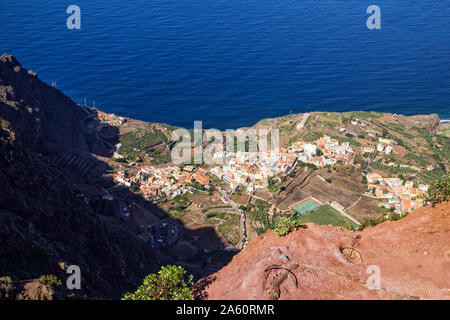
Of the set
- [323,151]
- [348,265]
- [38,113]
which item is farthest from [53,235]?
[323,151]

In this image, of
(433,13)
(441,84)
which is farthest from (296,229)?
(433,13)

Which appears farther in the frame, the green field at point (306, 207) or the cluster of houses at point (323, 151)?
the cluster of houses at point (323, 151)

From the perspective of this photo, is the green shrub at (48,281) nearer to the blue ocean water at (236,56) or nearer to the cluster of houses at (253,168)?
the cluster of houses at (253,168)

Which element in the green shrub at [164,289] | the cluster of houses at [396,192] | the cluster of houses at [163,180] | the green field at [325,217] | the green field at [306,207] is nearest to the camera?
the green shrub at [164,289]

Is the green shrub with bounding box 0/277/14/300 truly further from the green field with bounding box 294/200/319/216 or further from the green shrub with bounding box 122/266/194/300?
the green field with bounding box 294/200/319/216

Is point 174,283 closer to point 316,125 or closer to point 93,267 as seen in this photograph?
point 93,267

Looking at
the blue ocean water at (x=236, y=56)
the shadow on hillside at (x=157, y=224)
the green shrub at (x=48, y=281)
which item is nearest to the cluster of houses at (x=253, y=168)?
the shadow on hillside at (x=157, y=224)
